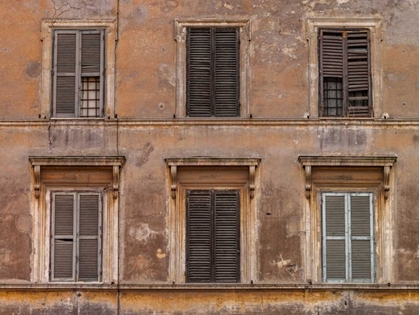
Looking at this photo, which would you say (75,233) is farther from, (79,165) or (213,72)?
(213,72)

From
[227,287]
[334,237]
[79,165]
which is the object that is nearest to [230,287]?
[227,287]

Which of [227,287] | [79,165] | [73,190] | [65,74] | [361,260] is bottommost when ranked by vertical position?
[227,287]

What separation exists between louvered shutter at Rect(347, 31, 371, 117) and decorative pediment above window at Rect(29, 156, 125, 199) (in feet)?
15.4

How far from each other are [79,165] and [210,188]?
8.50 ft

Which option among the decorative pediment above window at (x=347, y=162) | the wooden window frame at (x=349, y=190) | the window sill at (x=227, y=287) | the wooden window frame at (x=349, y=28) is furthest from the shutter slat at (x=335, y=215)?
the wooden window frame at (x=349, y=28)

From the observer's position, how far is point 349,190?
25594 mm

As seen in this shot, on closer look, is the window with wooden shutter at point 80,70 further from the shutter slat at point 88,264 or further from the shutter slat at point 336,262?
the shutter slat at point 336,262

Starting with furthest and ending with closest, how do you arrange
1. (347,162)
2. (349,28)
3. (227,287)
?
1. (349,28)
2. (347,162)
3. (227,287)

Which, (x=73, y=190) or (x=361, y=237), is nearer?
(x=361, y=237)

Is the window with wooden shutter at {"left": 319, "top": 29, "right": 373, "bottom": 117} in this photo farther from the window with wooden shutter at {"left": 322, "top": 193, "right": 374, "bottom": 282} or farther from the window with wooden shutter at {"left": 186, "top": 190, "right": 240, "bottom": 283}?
the window with wooden shutter at {"left": 186, "top": 190, "right": 240, "bottom": 283}

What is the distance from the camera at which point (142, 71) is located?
85.2 ft

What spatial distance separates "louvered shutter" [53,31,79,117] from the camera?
2591 cm

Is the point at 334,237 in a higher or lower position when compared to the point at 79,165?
lower

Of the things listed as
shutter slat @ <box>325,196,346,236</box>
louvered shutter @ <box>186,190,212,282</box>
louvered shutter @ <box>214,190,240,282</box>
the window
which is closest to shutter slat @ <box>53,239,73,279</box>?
louvered shutter @ <box>186,190,212,282</box>
